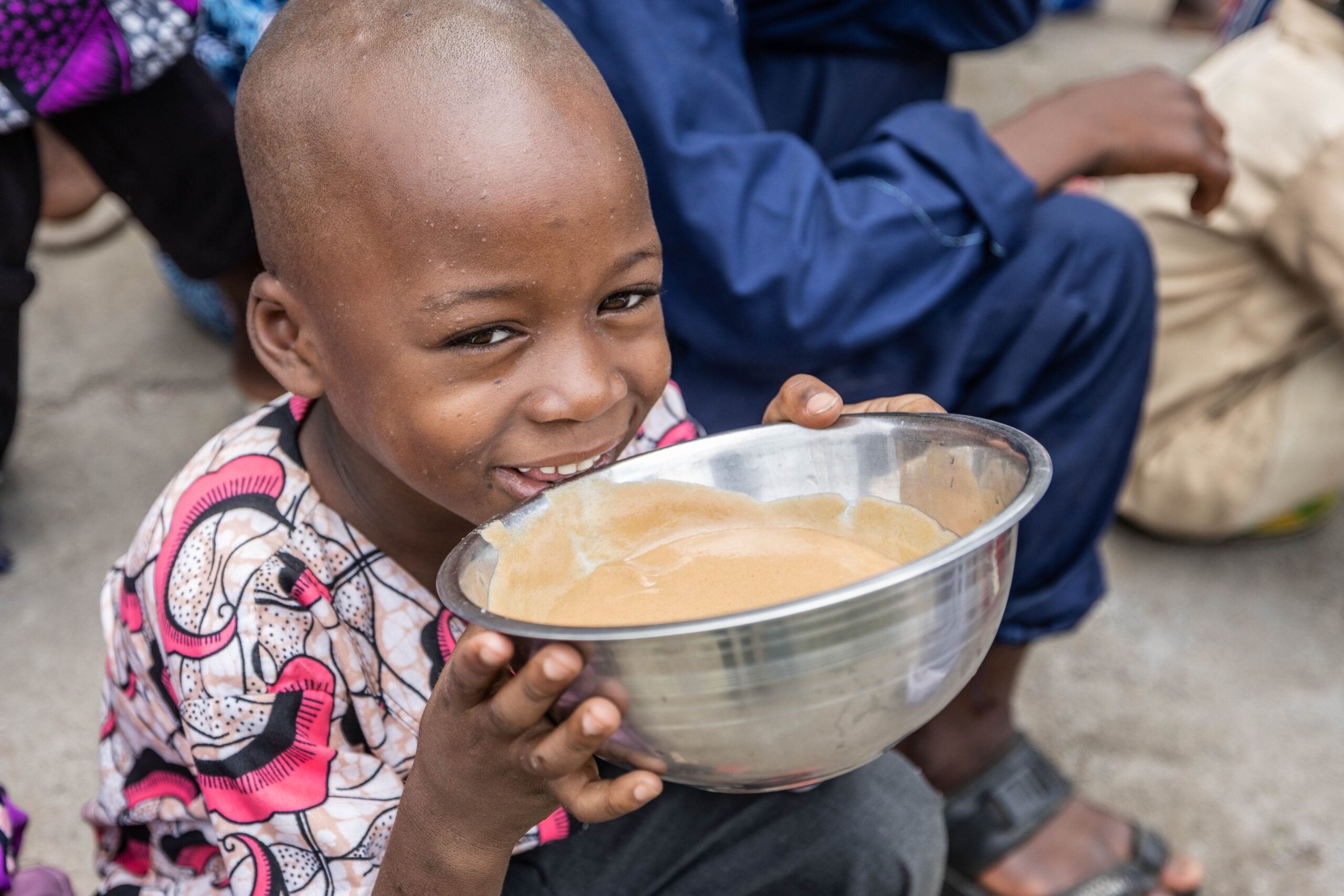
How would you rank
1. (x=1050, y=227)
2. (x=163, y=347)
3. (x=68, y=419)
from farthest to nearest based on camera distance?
(x=163, y=347)
(x=68, y=419)
(x=1050, y=227)

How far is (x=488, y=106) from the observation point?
3.12ft

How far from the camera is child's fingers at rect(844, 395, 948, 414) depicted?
3.59 feet

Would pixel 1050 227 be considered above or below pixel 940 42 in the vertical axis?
below

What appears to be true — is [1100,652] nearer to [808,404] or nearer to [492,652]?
[808,404]

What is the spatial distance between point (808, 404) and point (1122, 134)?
899mm

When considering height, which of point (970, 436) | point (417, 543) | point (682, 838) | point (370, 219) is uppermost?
point (370, 219)

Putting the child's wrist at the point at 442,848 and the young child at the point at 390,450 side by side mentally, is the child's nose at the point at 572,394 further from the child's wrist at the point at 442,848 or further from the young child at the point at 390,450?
the child's wrist at the point at 442,848

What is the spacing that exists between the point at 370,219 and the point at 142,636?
48 cm

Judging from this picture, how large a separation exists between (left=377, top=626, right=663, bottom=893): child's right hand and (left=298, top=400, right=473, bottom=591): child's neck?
0.93 feet

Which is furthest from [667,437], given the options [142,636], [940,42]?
[940,42]

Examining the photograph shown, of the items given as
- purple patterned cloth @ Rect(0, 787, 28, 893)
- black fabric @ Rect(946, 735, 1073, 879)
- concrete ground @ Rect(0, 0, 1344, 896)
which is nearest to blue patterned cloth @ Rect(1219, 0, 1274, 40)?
concrete ground @ Rect(0, 0, 1344, 896)

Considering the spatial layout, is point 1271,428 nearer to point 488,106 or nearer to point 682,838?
point 682,838

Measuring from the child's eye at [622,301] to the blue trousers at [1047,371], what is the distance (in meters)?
0.51

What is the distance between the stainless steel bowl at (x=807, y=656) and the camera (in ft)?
2.34
